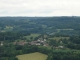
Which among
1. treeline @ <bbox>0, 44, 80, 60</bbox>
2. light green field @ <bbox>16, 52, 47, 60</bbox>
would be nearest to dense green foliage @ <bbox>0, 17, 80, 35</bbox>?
treeline @ <bbox>0, 44, 80, 60</bbox>

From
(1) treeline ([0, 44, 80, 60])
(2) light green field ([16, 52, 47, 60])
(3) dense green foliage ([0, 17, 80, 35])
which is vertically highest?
(1) treeline ([0, 44, 80, 60])

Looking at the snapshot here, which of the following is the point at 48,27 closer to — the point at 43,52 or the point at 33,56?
the point at 43,52

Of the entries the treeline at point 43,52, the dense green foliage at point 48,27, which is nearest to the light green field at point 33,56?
A: the treeline at point 43,52

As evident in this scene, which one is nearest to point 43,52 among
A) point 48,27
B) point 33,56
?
point 33,56

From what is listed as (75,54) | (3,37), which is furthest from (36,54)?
(3,37)

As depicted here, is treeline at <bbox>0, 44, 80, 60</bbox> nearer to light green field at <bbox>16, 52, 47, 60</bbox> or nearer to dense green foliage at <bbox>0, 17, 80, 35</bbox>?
light green field at <bbox>16, 52, 47, 60</bbox>

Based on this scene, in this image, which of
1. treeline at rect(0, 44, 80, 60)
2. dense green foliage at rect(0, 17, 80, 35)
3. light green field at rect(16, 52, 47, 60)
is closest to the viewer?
treeline at rect(0, 44, 80, 60)

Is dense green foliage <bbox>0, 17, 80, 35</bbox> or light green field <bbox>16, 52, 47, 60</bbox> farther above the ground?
light green field <bbox>16, 52, 47, 60</bbox>

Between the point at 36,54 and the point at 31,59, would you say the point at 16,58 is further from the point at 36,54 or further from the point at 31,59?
the point at 36,54

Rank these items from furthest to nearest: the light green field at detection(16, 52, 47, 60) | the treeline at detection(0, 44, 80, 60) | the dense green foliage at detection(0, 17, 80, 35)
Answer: the dense green foliage at detection(0, 17, 80, 35) → the light green field at detection(16, 52, 47, 60) → the treeline at detection(0, 44, 80, 60)

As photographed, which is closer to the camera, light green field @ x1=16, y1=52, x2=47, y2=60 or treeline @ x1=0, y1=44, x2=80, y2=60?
treeline @ x1=0, y1=44, x2=80, y2=60

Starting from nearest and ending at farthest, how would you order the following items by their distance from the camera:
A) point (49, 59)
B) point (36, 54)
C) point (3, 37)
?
1. point (49, 59)
2. point (36, 54)
3. point (3, 37)
